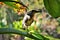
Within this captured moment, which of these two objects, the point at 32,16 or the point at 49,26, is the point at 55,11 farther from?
the point at 32,16

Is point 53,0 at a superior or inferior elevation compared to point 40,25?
superior

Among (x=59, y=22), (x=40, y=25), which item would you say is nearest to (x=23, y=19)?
(x=40, y=25)

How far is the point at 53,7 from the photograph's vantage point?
0.40 meters

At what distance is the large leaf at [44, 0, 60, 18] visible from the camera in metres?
0.40

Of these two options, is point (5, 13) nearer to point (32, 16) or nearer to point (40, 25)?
point (32, 16)

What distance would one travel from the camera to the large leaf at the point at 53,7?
40 centimetres

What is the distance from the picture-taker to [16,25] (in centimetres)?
247

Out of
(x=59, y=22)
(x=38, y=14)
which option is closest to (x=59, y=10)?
(x=59, y=22)

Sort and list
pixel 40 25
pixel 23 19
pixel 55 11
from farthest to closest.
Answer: pixel 23 19 < pixel 40 25 < pixel 55 11

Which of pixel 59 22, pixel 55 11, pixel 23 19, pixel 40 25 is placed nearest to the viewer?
pixel 55 11

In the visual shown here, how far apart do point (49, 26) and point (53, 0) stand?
6.20ft

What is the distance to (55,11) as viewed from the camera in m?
0.40

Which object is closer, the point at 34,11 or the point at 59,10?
the point at 59,10

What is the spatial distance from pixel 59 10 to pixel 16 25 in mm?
2081
